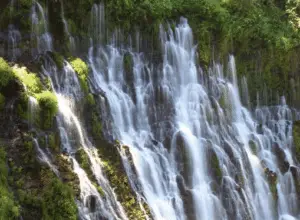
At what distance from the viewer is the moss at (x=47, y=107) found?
12906 mm

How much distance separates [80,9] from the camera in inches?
723

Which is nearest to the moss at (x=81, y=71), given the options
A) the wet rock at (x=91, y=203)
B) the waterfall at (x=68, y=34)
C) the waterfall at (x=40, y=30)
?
the waterfall at (x=40, y=30)

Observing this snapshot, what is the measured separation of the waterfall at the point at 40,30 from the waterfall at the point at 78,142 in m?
1.78

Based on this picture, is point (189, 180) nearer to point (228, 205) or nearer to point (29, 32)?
point (228, 205)

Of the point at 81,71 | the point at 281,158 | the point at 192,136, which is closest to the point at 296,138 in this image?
the point at 281,158

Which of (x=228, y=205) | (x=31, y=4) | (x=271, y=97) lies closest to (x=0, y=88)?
(x=31, y=4)

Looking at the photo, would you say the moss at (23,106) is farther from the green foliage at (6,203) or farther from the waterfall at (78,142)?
the green foliage at (6,203)

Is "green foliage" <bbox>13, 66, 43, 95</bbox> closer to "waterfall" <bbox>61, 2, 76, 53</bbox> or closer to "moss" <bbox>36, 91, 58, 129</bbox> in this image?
"moss" <bbox>36, 91, 58, 129</bbox>

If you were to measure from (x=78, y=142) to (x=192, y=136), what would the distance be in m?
5.69

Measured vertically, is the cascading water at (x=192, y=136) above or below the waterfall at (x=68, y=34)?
below

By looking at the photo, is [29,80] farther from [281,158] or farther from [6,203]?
[281,158]

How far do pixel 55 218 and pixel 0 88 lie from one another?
4.32 m

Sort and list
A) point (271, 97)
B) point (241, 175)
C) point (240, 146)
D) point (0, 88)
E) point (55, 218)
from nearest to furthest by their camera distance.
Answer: point (55, 218)
point (0, 88)
point (241, 175)
point (240, 146)
point (271, 97)

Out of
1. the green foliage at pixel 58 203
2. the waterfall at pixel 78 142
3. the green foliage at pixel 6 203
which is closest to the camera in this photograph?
the green foliage at pixel 6 203
